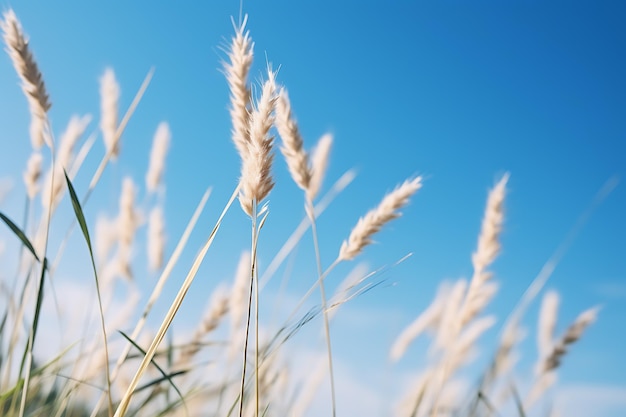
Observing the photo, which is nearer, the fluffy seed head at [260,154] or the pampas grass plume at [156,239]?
the fluffy seed head at [260,154]

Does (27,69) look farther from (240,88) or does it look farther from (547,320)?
(547,320)

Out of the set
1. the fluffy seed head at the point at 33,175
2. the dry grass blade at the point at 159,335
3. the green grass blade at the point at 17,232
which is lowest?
the dry grass blade at the point at 159,335

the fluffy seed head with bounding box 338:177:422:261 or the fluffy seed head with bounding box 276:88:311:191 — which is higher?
the fluffy seed head with bounding box 276:88:311:191

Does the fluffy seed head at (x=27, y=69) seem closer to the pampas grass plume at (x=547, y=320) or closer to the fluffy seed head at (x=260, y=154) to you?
the fluffy seed head at (x=260, y=154)

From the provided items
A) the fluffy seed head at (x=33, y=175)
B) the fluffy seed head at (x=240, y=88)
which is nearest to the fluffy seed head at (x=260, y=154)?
the fluffy seed head at (x=240, y=88)

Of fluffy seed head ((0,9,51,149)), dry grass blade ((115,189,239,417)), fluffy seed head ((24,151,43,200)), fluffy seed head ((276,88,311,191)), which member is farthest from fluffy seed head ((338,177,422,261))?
fluffy seed head ((24,151,43,200))

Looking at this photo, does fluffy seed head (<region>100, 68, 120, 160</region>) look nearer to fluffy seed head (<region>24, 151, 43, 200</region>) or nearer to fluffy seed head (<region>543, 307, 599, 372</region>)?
fluffy seed head (<region>24, 151, 43, 200</region>)

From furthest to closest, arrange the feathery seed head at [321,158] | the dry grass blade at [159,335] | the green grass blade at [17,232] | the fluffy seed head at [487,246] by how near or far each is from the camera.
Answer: the feathery seed head at [321,158], the fluffy seed head at [487,246], the green grass blade at [17,232], the dry grass blade at [159,335]

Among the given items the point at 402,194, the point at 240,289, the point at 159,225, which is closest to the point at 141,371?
the point at 402,194

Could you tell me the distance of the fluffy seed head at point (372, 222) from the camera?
1.33m

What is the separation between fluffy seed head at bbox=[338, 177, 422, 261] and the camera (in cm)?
133

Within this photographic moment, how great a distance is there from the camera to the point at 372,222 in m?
1.33

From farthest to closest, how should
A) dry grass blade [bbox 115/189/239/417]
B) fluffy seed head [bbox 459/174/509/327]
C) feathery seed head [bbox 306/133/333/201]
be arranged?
feathery seed head [bbox 306/133/333/201], fluffy seed head [bbox 459/174/509/327], dry grass blade [bbox 115/189/239/417]

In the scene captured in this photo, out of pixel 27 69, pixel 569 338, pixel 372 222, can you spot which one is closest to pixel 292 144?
pixel 372 222
